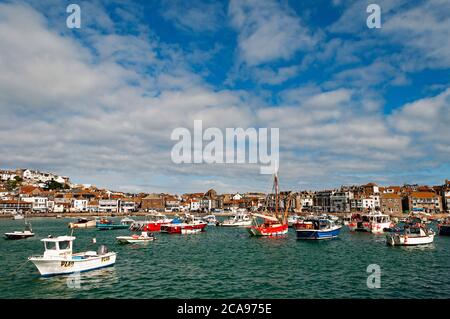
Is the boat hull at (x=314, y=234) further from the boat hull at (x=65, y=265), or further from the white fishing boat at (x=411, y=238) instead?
the boat hull at (x=65, y=265)

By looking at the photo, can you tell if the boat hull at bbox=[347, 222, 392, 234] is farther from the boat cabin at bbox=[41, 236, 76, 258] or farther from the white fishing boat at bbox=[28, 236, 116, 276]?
the boat cabin at bbox=[41, 236, 76, 258]

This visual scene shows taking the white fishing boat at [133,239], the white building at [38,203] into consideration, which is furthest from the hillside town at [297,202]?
the white fishing boat at [133,239]

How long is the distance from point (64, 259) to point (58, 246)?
188 cm

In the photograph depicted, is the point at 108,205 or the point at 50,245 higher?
the point at 50,245

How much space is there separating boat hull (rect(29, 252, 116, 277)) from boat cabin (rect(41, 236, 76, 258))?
803mm

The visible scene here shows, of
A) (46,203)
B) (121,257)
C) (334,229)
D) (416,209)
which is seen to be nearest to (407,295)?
(121,257)

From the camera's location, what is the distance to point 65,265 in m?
26.0

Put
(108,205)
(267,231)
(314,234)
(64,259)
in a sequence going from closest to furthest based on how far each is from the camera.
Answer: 1. (64,259)
2. (314,234)
3. (267,231)
4. (108,205)

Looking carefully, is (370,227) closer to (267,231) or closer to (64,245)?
(267,231)

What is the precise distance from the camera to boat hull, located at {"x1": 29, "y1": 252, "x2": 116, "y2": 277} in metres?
25.4

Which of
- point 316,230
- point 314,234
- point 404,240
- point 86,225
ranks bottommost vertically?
point 86,225

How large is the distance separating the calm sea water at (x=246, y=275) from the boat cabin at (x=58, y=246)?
1.90 m

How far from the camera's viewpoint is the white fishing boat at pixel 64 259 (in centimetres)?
2544
